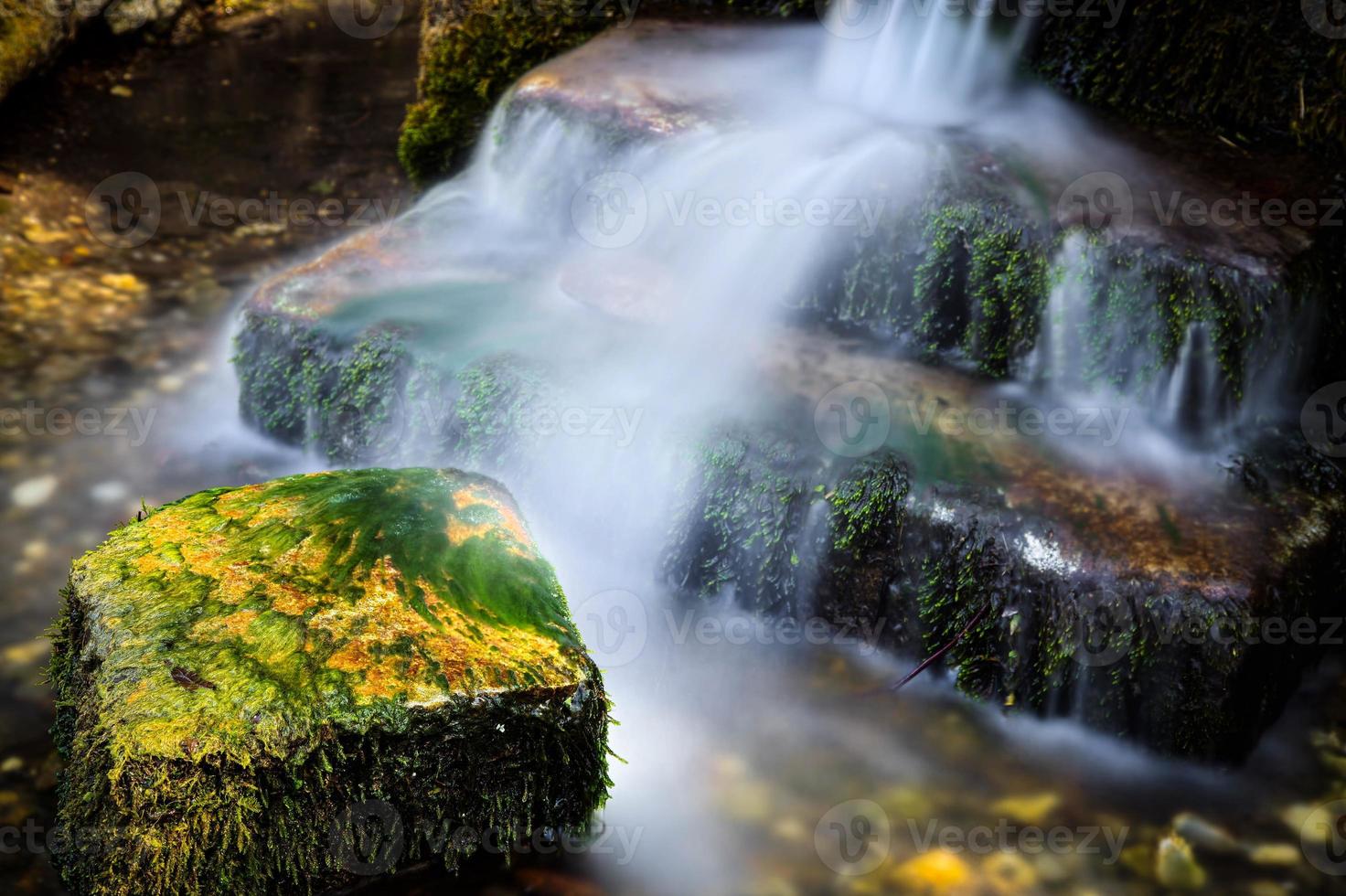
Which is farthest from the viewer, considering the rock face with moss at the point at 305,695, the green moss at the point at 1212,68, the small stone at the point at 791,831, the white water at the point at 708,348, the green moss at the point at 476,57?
the green moss at the point at 476,57

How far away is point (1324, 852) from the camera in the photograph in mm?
2943

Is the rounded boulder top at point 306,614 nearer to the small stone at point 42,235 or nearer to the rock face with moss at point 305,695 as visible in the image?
the rock face with moss at point 305,695

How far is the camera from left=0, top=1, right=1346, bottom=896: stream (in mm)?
2885

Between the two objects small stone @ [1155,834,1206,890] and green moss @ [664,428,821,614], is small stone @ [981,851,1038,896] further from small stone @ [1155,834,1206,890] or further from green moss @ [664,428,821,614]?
green moss @ [664,428,821,614]

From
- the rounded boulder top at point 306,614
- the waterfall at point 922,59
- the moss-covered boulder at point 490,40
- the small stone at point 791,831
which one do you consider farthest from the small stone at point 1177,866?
the moss-covered boulder at point 490,40

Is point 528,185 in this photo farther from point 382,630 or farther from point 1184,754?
point 1184,754

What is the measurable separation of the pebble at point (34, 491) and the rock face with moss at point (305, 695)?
1.37 metres

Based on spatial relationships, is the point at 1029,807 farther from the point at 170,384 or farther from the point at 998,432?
the point at 170,384

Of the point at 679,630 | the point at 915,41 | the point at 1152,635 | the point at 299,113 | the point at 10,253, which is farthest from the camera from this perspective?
the point at 299,113

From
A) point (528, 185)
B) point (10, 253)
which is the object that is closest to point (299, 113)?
point (10, 253)

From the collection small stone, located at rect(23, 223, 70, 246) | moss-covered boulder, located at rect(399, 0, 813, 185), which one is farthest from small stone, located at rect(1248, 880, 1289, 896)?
small stone, located at rect(23, 223, 70, 246)

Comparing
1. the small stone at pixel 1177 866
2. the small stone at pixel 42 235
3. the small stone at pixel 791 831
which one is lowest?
the small stone at pixel 791 831

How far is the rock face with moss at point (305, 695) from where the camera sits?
7.43 ft

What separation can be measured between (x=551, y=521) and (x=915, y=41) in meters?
2.91
